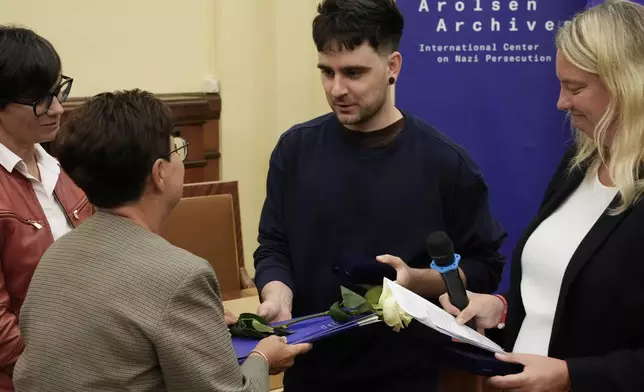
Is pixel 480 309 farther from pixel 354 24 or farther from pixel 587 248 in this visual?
pixel 354 24

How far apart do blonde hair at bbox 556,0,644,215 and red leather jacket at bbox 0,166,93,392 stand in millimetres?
1322

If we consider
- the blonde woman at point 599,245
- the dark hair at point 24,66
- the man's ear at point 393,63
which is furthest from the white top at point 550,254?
the dark hair at point 24,66

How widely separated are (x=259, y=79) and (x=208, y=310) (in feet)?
10.2

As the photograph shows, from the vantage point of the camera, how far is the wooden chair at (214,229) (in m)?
3.41

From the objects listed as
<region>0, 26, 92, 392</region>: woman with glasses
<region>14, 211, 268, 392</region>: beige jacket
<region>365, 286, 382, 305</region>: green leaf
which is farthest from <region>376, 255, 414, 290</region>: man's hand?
<region>0, 26, 92, 392</region>: woman with glasses

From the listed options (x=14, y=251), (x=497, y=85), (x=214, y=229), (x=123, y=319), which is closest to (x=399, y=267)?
(x=123, y=319)

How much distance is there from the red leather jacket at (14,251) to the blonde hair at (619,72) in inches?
52.0

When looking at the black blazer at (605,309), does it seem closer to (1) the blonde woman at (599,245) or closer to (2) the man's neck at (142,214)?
(1) the blonde woman at (599,245)

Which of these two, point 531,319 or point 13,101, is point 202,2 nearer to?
point 13,101

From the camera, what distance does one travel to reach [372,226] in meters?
1.97

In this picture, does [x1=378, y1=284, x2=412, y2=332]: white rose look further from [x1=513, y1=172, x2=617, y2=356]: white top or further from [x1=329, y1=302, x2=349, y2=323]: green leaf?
[x1=513, y1=172, x2=617, y2=356]: white top

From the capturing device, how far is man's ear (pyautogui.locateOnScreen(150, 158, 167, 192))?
4.89ft

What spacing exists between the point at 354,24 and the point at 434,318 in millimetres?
831

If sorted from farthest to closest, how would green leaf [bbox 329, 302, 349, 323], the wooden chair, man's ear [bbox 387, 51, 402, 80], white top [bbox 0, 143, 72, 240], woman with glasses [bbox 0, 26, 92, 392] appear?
1. the wooden chair
2. man's ear [bbox 387, 51, 402, 80]
3. white top [bbox 0, 143, 72, 240]
4. woman with glasses [bbox 0, 26, 92, 392]
5. green leaf [bbox 329, 302, 349, 323]
